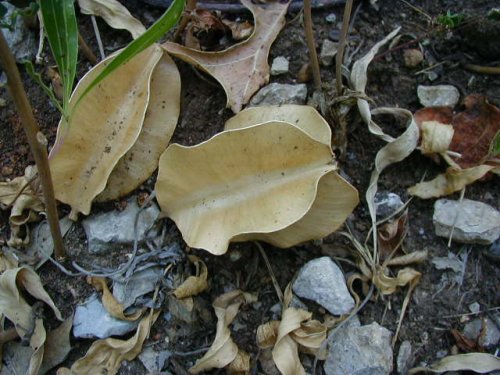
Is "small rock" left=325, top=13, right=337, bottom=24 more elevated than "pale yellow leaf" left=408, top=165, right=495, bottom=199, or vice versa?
"small rock" left=325, top=13, right=337, bottom=24

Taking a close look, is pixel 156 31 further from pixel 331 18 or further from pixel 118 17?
pixel 331 18

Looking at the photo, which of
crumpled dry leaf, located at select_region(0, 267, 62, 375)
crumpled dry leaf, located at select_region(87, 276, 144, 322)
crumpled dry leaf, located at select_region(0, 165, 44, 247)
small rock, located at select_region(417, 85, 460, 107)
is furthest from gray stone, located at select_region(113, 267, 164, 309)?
small rock, located at select_region(417, 85, 460, 107)

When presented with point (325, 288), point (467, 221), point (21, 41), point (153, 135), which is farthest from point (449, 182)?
point (21, 41)

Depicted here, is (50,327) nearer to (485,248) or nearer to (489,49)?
(485,248)

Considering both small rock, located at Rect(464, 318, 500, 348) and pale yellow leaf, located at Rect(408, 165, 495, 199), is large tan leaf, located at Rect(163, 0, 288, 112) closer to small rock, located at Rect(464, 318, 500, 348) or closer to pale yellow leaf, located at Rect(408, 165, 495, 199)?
pale yellow leaf, located at Rect(408, 165, 495, 199)

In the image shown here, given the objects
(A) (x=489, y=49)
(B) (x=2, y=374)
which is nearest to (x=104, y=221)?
(B) (x=2, y=374)

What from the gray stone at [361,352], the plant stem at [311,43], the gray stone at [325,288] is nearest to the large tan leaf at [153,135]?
the plant stem at [311,43]
